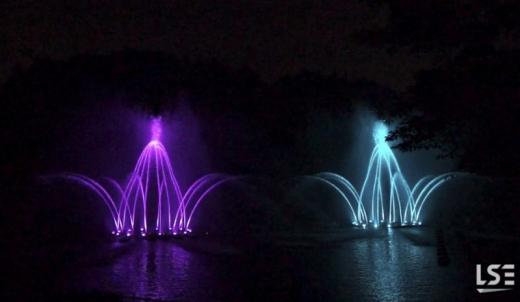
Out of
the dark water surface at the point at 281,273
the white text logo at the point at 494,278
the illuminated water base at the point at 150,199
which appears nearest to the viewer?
the white text logo at the point at 494,278

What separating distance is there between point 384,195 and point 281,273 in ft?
69.4

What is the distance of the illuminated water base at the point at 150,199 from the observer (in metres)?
25.6

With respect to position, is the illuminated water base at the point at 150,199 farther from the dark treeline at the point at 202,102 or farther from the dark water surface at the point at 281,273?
the dark water surface at the point at 281,273

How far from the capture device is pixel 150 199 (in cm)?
2598

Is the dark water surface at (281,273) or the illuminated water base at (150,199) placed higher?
the illuminated water base at (150,199)

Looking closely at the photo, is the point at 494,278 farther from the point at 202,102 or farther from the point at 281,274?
the point at 202,102

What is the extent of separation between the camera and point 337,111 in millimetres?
45906

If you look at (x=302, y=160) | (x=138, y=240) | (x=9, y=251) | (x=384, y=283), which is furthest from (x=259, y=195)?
(x=384, y=283)

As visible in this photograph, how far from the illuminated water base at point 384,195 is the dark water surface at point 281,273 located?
43.1ft

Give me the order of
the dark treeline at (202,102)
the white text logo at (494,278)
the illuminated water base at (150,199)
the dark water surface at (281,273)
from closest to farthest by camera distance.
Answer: the white text logo at (494,278), the dark water surface at (281,273), the illuminated water base at (150,199), the dark treeline at (202,102)

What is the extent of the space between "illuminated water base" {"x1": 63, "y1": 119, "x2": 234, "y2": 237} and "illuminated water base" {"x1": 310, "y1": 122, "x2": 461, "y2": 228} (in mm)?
9925

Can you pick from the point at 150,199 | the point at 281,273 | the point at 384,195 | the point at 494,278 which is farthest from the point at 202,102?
the point at 494,278

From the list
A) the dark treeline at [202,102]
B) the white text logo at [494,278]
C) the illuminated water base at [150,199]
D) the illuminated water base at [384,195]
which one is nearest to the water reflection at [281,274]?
the white text logo at [494,278]

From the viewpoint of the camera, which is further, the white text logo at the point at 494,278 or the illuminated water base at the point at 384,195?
the illuminated water base at the point at 384,195
